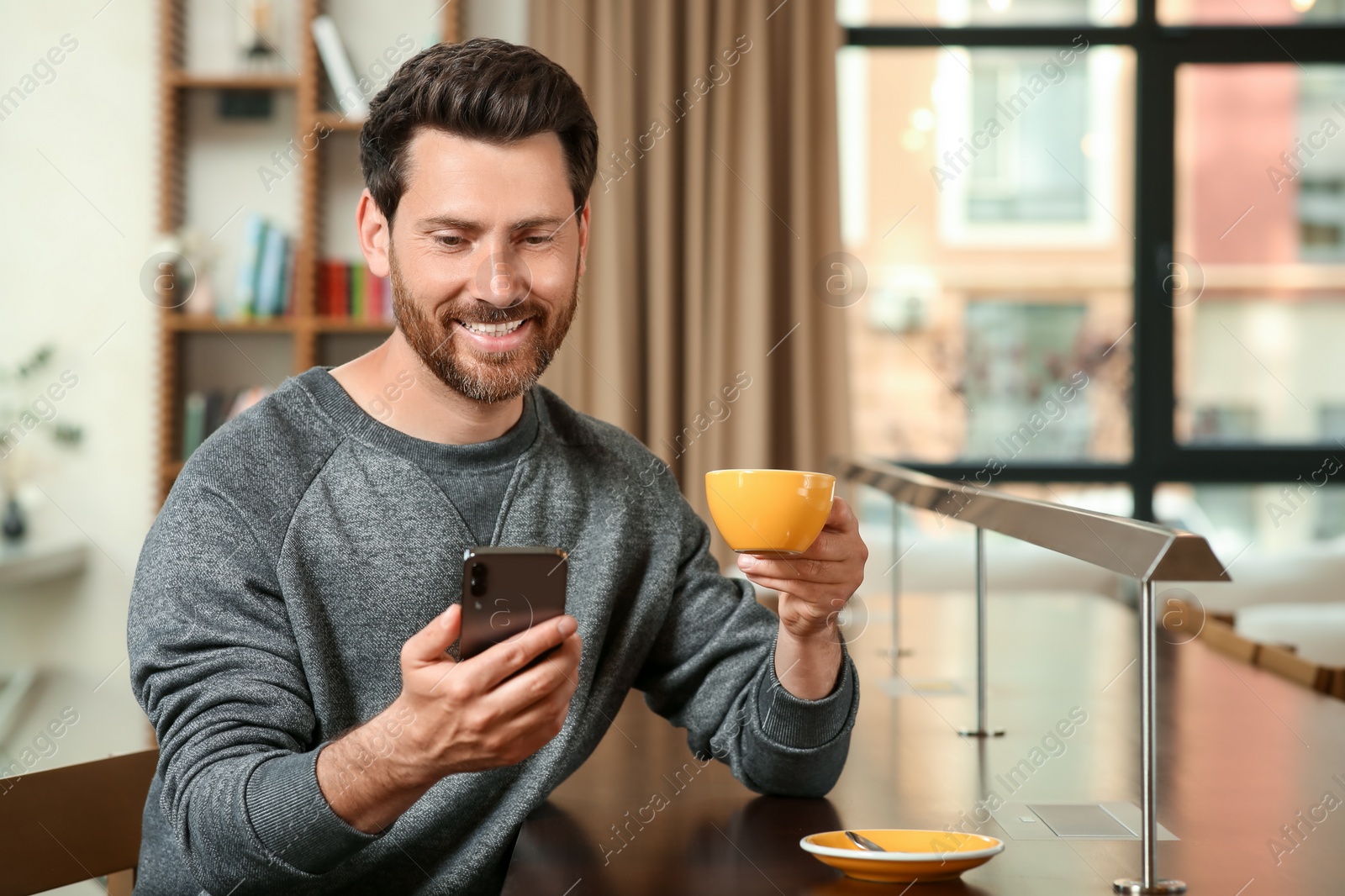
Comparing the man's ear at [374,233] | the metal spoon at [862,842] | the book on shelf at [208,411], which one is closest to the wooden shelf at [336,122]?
the book on shelf at [208,411]

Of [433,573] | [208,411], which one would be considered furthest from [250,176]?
[433,573]

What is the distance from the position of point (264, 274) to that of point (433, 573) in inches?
92.8

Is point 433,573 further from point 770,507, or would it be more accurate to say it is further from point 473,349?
point 770,507

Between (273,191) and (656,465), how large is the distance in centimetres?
241

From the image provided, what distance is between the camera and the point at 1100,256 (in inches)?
144

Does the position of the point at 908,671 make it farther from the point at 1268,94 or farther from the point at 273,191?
the point at 1268,94

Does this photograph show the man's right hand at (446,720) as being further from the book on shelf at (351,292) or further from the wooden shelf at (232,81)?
the wooden shelf at (232,81)


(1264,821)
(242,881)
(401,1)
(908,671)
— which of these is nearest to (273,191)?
(401,1)

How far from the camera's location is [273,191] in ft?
10.8

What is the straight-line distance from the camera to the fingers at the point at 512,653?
72 cm

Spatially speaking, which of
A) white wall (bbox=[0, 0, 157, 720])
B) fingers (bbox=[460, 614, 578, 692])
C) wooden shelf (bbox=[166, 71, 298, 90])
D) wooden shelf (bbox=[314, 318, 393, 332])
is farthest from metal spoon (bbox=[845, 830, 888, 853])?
white wall (bbox=[0, 0, 157, 720])

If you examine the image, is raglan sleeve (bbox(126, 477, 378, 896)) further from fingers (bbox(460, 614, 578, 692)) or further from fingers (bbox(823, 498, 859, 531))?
fingers (bbox(823, 498, 859, 531))

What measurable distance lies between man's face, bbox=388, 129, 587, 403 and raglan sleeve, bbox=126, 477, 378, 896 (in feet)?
0.76

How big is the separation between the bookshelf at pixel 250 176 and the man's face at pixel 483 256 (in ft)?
6.92
